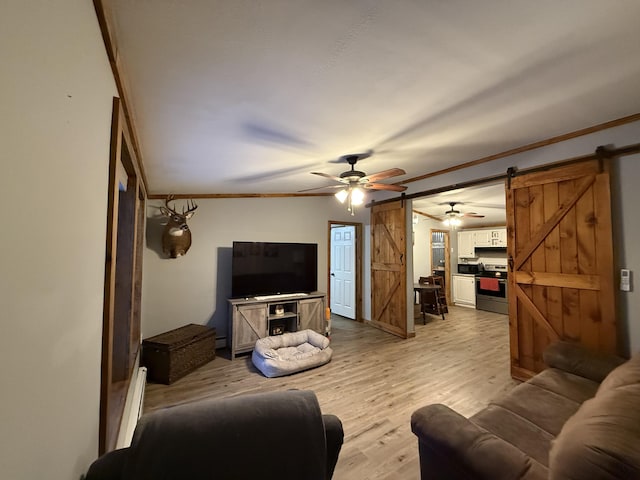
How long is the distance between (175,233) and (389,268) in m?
3.50

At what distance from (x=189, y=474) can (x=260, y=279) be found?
3440 millimetres

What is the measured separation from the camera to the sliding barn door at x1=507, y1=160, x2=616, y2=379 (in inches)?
98.0

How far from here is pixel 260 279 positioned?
13.7ft

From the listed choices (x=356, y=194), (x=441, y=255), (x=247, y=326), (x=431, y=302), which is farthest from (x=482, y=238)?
(x=247, y=326)

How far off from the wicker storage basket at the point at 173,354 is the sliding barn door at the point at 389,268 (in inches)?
121

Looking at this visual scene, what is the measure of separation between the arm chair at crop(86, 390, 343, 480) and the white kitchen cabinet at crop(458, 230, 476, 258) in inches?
324

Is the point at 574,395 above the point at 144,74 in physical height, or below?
below

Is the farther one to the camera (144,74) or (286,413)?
(144,74)

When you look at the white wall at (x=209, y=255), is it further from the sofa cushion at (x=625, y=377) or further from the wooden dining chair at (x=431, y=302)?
the sofa cushion at (x=625, y=377)

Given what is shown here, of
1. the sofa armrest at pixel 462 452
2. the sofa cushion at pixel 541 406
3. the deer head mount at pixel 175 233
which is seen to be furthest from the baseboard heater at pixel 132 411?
the sofa cushion at pixel 541 406

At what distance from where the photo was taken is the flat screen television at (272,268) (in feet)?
13.3

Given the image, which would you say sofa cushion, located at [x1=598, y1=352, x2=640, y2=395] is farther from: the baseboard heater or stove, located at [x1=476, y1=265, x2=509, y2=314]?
stove, located at [x1=476, y1=265, x2=509, y2=314]

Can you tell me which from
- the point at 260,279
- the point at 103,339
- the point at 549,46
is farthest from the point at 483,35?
the point at 260,279

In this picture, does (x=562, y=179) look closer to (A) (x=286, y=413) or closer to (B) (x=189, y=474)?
(A) (x=286, y=413)
